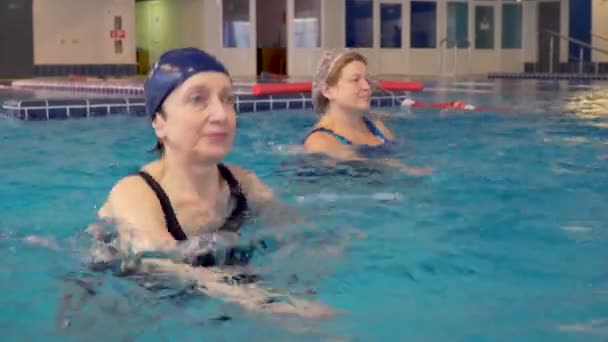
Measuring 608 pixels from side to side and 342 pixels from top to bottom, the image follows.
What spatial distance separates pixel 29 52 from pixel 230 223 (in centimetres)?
1938

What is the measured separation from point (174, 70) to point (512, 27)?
26.0 m

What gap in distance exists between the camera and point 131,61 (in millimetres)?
22141

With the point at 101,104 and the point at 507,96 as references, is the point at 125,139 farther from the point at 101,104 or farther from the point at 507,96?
the point at 507,96

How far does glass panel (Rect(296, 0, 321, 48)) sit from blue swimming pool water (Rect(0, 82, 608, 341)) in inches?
683

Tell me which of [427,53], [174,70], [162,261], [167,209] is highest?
[427,53]

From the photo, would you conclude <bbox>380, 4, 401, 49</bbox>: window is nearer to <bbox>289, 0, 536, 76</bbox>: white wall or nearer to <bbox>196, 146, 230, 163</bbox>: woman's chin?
<bbox>289, 0, 536, 76</bbox>: white wall

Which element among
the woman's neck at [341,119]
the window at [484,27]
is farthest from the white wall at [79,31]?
the woman's neck at [341,119]

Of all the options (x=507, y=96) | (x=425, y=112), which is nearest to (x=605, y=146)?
(x=425, y=112)

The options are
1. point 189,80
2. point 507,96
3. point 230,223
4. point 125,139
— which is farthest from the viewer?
point 507,96

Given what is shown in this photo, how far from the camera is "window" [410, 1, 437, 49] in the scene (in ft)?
84.7

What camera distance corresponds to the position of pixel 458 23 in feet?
86.7

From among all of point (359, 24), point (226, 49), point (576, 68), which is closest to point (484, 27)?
point (576, 68)

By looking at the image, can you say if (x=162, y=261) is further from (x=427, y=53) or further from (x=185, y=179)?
(x=427, y=53)

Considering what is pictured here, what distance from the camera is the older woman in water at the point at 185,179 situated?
2586 mm
